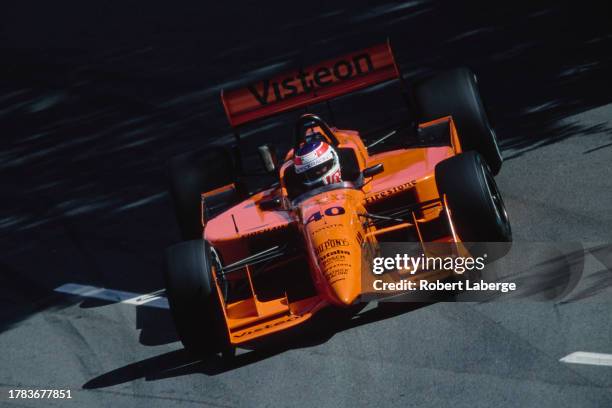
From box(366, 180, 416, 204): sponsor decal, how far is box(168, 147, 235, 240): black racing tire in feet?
7.60

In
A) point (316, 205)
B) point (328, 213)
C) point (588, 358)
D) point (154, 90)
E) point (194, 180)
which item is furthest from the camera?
point (154, 90)

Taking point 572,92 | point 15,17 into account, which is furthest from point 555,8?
point 15,17

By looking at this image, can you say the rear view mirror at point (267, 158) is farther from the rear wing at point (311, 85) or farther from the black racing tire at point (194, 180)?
the black racing tire at point (194, 180)

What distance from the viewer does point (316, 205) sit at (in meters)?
9.05

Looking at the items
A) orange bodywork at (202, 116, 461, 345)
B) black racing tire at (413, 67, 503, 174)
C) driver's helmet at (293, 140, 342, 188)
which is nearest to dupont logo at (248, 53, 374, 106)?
black racing tire at (413, 67, 503, 174)

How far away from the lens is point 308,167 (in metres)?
9.51

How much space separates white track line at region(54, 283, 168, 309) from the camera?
10.4m

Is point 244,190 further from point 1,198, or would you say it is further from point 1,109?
point 1,109

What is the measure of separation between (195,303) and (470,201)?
224 centimetres

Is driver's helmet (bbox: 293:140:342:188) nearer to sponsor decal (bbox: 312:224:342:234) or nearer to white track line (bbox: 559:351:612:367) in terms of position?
sponsor decal (bbox: 312:224:342:234)

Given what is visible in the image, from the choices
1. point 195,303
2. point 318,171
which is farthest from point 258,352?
point 318,171

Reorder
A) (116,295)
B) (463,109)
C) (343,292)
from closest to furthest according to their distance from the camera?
(343,292), (463,109), (116,295)

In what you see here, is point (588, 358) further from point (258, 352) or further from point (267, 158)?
point (267, 158)

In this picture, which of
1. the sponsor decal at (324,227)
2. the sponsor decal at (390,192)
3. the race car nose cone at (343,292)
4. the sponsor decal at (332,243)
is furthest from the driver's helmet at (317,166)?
the race car nose cone at (343,292)
